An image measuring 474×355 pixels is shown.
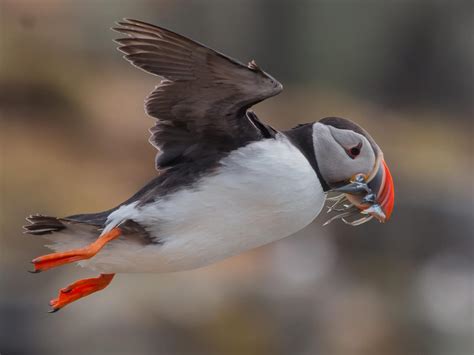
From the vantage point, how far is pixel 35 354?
6.96 metres

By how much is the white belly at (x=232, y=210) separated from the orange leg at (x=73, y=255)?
0.22 ft

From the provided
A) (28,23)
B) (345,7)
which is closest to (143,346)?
(28,23)

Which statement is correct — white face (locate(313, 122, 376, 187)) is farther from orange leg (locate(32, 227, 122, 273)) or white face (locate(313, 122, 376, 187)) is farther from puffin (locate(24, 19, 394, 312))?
orange leg (locate(32, 227, 122, 273))

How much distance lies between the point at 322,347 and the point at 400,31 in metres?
6.40

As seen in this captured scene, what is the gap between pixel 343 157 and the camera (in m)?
3.42

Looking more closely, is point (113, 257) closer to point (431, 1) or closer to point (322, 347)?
point (322, 347)

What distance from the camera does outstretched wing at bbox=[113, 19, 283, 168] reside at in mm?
3107

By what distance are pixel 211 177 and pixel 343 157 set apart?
448mm

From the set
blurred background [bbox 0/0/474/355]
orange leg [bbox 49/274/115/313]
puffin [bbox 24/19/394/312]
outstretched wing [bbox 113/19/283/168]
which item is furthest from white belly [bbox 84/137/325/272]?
blurred background [bbox 0/0/474/355]

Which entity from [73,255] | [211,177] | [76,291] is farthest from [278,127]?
[73,255]

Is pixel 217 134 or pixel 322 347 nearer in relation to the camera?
pixel 217 134

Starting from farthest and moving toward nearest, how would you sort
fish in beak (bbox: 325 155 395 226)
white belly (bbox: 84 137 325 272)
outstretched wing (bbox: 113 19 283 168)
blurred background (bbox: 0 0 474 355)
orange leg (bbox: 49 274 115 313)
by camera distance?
1. blurred background (bbox: 0 0 474 355)
2. orange leg (bbox: 49 274 115 313)
3. fish in beak (bbox: 325 155 395 226)
4. white belly (bbox: 84 137 325 272)
5. outstretched wing (bbox: 113 19 283 168)

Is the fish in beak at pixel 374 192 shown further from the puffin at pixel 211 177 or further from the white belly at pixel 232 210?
the white belly at pixel 232 210

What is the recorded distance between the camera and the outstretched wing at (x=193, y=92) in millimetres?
3107
